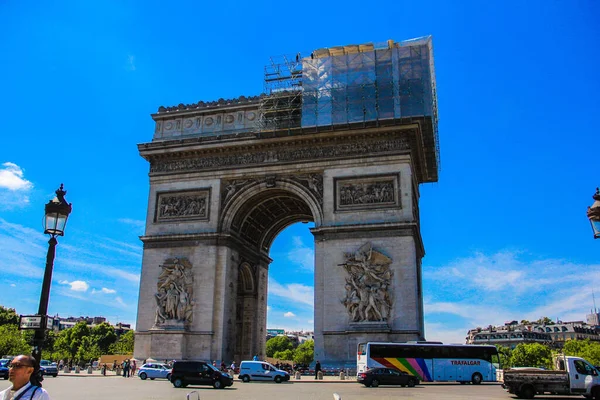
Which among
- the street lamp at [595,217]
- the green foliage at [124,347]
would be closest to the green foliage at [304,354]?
the green foliage at [124,347]

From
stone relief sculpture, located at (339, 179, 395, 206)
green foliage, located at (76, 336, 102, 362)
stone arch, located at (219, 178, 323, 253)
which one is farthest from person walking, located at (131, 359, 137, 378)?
green foliage, located at (76, 336, 102, 362)

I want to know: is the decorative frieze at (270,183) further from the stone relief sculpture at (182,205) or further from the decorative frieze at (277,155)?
the stone relief sculpture at (182,205)

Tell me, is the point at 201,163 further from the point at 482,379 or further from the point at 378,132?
the point at 482,379

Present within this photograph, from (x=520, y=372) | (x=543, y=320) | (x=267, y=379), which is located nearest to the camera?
(x=520, y=372)

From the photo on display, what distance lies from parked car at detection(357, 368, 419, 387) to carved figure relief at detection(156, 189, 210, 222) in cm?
1395

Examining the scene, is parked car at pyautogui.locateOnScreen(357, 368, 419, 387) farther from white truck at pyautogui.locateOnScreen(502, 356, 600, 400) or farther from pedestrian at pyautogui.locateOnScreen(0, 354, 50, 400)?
pedestrian at pyautogui.locateOnScreen(0, 354, 50, 400)

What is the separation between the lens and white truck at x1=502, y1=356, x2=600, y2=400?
18.8 meters

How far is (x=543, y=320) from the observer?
146375 mm

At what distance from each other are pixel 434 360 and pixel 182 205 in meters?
16.8

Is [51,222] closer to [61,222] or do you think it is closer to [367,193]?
[61,222]

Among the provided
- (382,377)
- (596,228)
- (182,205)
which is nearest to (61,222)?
(596,228)

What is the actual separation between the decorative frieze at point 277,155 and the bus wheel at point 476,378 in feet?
40.0

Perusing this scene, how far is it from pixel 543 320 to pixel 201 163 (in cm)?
13638

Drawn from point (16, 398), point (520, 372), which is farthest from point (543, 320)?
point (16, 398)
